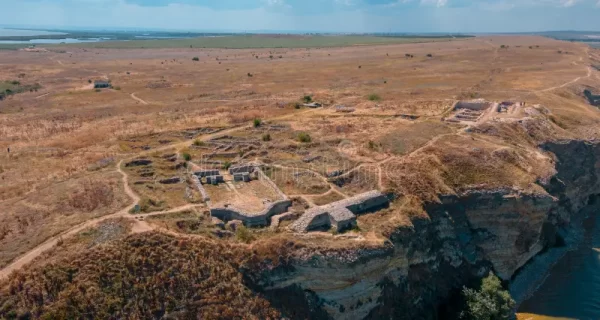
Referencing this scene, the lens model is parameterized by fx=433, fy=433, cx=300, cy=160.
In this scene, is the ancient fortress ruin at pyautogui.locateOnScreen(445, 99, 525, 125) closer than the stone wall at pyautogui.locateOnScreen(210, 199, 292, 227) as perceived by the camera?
No

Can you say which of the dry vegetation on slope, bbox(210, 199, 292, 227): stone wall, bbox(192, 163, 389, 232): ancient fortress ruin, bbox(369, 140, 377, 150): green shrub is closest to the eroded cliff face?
the dry vegetation on slope

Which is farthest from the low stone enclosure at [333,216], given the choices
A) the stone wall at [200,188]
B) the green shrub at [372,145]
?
the green shrub at [372,145]

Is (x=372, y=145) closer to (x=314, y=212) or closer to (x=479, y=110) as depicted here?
(x=314, y=212)

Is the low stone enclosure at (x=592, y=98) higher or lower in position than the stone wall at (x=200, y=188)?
higher

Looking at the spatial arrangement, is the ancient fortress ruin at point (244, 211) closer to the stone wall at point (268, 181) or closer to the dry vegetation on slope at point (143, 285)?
the stone wall at point (268, 181)

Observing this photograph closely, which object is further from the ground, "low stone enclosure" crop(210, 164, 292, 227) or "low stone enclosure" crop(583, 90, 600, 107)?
"low stone enclosure" crop(583, 90, 600, 107)

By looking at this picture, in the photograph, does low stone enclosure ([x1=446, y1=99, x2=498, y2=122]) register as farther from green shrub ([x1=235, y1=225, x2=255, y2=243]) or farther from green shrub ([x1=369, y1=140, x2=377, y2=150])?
green shrub ([x1=235, y1=225, x2=255, y2=243])
